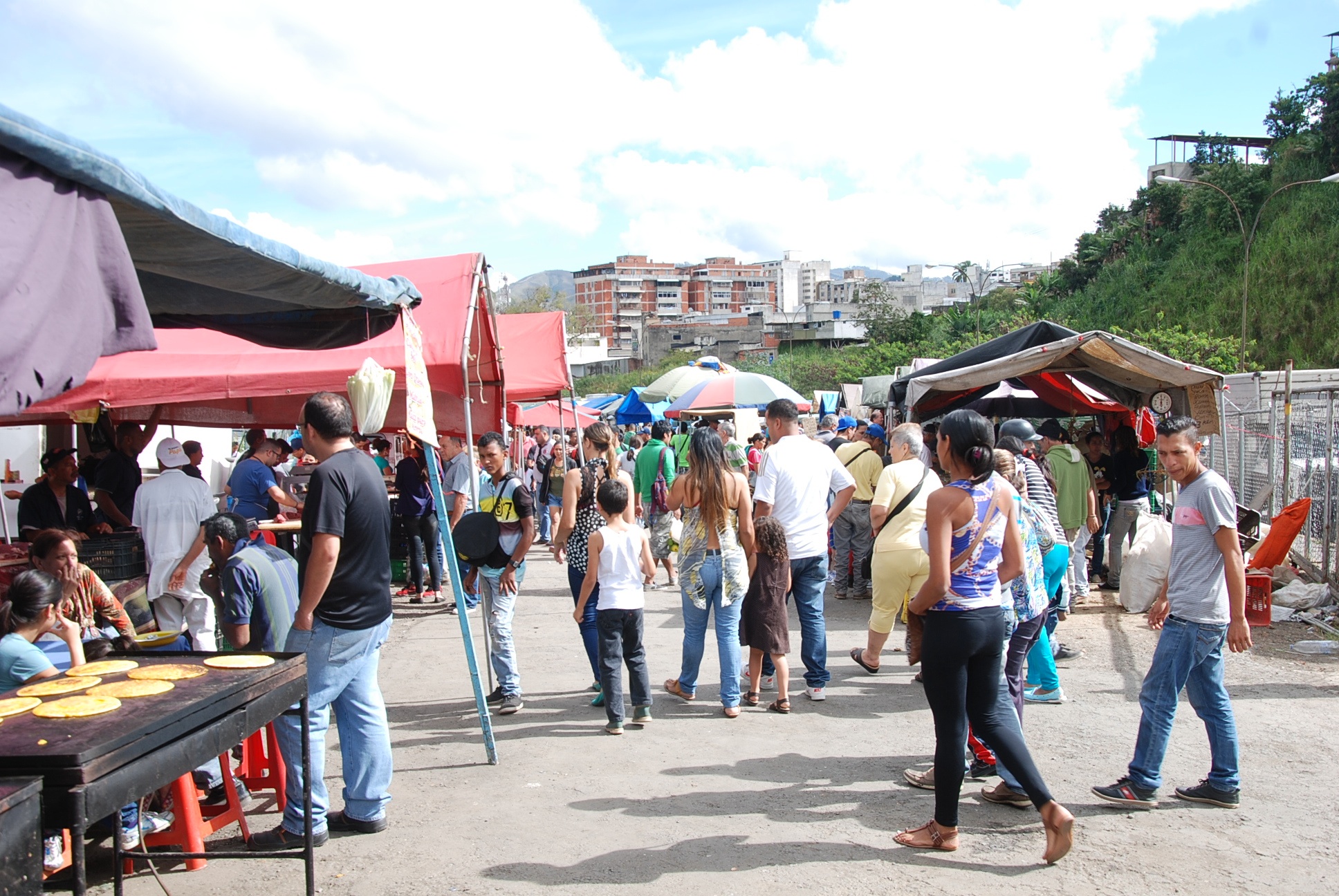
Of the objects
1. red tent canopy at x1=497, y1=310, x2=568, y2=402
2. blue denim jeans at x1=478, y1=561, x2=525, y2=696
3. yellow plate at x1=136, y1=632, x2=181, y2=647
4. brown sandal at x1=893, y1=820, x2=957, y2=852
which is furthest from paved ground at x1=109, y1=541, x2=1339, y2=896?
red tent canopy at x1=497, y1=310, x2=568, y2=402

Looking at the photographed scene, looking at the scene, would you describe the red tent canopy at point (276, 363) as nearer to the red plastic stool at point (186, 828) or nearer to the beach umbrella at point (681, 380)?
the red plastic stool at point (186, 828)

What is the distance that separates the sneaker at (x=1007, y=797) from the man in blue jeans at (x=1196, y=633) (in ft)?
1.15

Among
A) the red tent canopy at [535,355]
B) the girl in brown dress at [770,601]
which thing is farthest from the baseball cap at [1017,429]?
the red tent canopy at [535,355]

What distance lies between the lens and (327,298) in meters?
4.37

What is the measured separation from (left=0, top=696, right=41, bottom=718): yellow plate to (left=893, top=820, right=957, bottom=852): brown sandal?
3415 mm

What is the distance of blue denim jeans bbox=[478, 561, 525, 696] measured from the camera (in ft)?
20.0

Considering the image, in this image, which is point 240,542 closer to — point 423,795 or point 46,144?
point 423,795

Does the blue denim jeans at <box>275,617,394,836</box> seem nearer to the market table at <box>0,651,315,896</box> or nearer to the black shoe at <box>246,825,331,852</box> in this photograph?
the black shoe at <box>246,825,331,852</box>

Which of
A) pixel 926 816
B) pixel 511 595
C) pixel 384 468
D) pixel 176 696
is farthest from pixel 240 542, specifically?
pixel 384 468

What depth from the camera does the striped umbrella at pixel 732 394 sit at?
41.7 ft

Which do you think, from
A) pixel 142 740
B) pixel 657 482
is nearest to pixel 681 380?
pixel 657 482

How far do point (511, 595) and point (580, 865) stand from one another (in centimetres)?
244

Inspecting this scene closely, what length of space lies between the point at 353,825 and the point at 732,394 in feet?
30.0

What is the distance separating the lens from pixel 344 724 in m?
4.38
